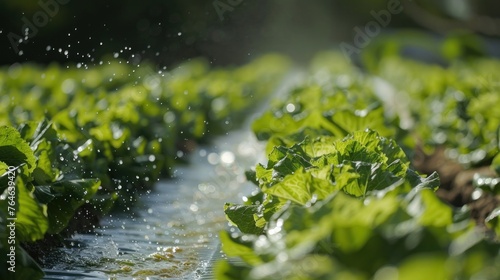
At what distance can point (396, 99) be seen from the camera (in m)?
17.1

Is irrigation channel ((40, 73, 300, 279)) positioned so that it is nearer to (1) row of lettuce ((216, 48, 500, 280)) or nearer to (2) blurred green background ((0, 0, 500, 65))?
(1) row of lettuce ((216, 48, 500, 280))

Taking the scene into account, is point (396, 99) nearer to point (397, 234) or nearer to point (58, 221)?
point (58, 221)

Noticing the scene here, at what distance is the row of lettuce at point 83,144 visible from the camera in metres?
3.68

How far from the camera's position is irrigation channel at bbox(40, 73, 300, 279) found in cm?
487

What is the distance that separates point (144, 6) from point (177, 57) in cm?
419

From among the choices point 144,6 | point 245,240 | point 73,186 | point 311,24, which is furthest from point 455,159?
point 311,24

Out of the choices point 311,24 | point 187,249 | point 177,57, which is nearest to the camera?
point 187,249
